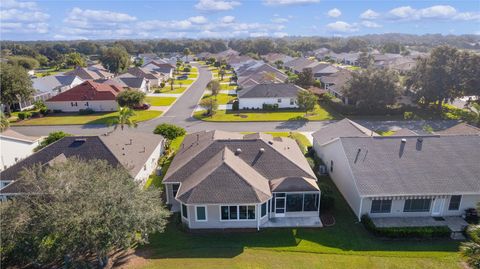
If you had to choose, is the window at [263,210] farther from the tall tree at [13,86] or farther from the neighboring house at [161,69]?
the neighboring house at [161,69]

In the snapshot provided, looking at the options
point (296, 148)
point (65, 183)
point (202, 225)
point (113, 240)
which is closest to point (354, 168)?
point (296, 148)

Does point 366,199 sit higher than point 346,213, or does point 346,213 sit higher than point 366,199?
point 366,199

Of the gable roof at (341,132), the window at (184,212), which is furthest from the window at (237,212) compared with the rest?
the gable roof at (341,132)

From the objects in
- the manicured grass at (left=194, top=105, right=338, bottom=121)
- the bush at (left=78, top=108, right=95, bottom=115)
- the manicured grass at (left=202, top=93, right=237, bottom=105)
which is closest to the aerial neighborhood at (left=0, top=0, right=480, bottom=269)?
the manicured grass at (left=194, top=105, right=338, bottom=121)

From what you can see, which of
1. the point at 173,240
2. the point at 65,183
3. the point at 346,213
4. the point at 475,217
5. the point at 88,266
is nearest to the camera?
the point at 65,183

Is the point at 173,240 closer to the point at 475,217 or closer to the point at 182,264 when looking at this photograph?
the point at 182,264

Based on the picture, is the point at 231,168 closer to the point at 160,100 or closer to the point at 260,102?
the point at 260,102
